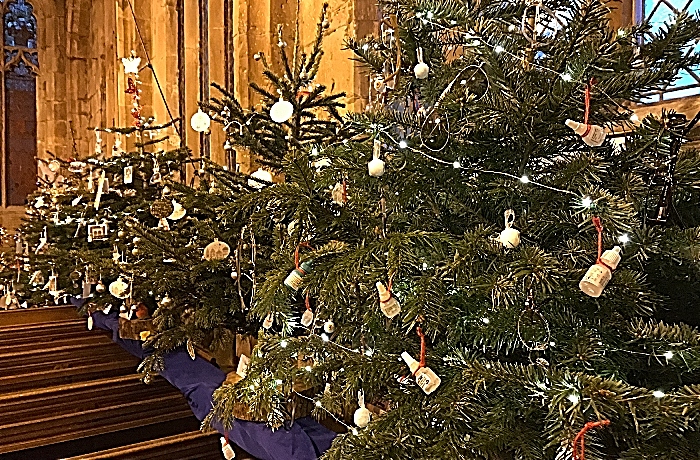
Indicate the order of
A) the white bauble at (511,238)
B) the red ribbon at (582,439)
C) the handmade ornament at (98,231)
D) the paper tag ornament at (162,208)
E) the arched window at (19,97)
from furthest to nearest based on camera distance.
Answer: the arched window at (19,97), the handmade ornament at (98,231), the paper tag ornament at (162,208), the white bauble at (511,238), the red ribbon at (582,439)

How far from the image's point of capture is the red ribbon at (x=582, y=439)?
72cm

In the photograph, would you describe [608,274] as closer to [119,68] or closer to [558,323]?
[558,323]

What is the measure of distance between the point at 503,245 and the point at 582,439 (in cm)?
33

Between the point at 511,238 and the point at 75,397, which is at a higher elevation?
the point at 511,238

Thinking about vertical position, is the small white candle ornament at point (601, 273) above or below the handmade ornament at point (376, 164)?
below

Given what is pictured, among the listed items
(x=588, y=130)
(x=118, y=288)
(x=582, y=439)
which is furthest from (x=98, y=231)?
(x=582, y=439)

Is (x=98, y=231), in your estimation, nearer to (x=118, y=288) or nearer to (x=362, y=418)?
(x=118, y=288)

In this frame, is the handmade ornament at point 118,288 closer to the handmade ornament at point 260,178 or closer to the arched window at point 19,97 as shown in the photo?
the handmade ornament at point 260,178

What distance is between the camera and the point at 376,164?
1.06m

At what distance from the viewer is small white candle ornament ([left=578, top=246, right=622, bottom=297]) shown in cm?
83

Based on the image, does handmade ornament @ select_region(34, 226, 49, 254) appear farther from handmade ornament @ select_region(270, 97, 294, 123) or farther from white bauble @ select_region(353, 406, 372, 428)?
white bauble @ select_region(353, 406, 372, 428)

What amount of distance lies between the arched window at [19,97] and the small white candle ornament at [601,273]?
8.92 m

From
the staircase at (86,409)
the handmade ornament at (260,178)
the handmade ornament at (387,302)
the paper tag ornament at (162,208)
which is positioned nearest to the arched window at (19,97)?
the staircase at (86,409)

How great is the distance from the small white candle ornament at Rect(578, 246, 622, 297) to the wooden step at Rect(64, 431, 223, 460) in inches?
66.1
